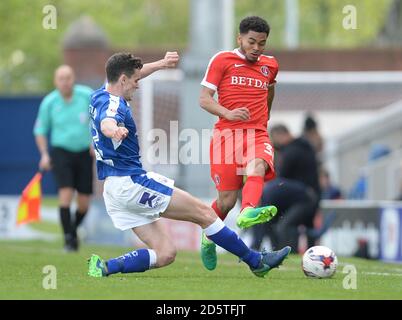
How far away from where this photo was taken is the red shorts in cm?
1152

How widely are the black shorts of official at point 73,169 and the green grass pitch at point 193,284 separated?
10.7 feet

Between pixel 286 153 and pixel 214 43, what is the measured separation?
4.06 m

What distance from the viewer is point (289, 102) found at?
30.6m

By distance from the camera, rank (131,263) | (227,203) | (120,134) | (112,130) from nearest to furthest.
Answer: (120,134)
(112,130)
(131,263)
(227,203)

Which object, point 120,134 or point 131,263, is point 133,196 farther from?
point 120,134

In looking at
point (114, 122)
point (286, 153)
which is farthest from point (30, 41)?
point (114, 122)

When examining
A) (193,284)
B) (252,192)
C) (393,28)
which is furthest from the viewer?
(393,28)

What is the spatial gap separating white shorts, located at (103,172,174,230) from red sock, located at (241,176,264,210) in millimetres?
1043

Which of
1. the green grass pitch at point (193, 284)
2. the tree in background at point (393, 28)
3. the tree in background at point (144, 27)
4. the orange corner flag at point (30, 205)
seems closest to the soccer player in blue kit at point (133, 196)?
the green grass pitch at point (193, 284)

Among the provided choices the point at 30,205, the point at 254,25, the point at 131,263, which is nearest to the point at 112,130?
the point at 131,263

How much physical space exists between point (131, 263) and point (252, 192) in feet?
4.63

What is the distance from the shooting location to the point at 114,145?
10172 millimetres

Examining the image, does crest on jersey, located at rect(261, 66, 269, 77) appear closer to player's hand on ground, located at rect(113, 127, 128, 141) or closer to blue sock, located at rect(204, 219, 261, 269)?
blue sock, located at rect(204, 219, 261, 269)

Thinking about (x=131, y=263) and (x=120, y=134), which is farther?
(x=131, y=263)
